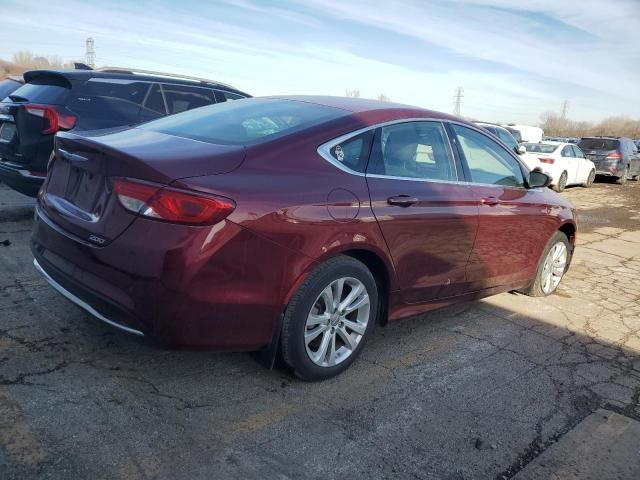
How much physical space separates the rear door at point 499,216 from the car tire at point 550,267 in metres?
0.19

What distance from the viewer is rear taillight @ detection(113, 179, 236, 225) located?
2.60 metres

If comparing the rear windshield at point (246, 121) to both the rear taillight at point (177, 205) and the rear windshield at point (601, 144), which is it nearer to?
the rear taillight at point (177, 205)

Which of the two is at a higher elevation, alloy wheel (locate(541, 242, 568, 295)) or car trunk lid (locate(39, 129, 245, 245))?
car trunk lid (locate(39, 129, 245, 245))

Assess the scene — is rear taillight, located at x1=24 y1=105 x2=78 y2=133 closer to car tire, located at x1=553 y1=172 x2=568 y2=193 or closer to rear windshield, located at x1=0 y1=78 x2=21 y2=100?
rear windshield, located at x1=0 y1=78 x2=21 y2=100

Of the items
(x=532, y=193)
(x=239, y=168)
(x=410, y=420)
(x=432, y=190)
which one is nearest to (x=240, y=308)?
(x=239, y=168)

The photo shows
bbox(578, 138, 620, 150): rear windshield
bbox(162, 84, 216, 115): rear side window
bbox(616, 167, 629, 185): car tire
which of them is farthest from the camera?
bbox(616, 167, 629, 185): car tire

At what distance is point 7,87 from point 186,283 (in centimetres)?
885

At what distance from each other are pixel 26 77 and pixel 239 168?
496 centimetres

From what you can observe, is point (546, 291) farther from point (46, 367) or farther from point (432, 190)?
point (46, 367)

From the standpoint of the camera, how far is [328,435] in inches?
110

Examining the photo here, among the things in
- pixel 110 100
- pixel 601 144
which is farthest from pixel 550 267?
pixel 601 144

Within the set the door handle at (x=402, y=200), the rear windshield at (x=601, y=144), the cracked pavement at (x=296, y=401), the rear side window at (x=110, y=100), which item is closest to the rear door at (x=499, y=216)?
the cracked pavement at (x=296, y=401)

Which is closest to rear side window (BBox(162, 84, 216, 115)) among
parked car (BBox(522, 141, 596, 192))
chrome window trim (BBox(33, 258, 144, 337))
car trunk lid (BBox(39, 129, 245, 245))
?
car trunk lid (BBox(39, 129, 245, 245))

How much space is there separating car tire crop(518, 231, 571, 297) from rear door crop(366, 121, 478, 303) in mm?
1467
